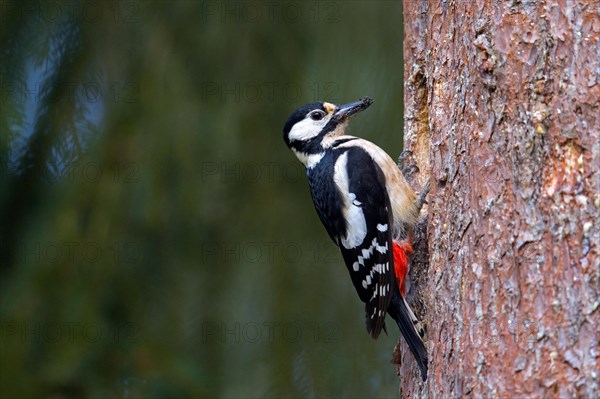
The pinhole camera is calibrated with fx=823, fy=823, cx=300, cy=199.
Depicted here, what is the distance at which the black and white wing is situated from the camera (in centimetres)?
367

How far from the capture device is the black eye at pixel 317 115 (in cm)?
414

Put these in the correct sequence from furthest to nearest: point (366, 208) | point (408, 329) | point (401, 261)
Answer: point (366, 208)
point (401, 261)
point (408, 329)

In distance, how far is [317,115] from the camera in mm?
4168

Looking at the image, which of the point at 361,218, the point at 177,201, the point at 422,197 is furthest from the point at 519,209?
the point at 177,201

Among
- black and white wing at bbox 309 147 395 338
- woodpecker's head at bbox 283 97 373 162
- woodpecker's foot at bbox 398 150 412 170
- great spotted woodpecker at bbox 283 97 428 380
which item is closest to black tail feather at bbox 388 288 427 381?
great spotted woodpecker at bbox 283 97 428 380

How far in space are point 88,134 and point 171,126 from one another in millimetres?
444

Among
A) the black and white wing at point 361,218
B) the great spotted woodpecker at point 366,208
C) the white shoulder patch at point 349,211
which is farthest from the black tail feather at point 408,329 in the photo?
the white shoulder patch at point 349,211

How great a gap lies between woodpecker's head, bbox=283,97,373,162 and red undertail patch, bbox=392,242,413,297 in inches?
28.5

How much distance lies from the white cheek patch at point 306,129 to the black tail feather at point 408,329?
102 centimetres

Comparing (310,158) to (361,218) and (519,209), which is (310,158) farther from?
(519,209)

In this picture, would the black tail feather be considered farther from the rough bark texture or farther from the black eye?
the black eye

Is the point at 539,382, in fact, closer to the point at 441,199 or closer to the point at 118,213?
the point at 441,199

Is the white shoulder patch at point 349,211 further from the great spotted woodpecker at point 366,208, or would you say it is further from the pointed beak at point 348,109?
the pointed beak at point 348,109

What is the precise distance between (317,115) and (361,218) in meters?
0.64
